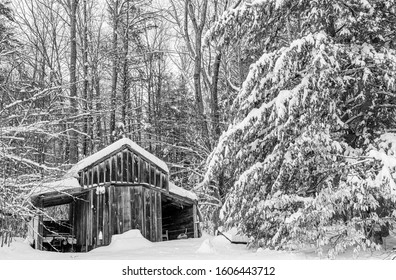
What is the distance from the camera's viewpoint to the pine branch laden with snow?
8.62 m

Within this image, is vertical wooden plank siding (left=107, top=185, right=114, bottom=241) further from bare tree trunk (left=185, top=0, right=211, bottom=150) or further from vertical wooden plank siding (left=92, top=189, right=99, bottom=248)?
bare tree trunk (left=185, top=0, right=211, bottom=150)

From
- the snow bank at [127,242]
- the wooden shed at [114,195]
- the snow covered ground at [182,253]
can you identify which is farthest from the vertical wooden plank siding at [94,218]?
the snow covered ground at [182,253]

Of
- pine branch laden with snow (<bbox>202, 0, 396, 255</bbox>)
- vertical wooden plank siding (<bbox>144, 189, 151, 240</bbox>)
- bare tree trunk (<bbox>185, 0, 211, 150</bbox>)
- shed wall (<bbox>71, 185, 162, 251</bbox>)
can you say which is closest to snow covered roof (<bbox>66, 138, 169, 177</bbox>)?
shed wall (<bbox>71, 185, 162, 251</bbox>)

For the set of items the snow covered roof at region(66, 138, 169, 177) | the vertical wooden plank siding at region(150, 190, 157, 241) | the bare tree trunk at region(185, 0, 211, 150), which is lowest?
the vertical wooden plank siding at region(150, 190, 157, 241)

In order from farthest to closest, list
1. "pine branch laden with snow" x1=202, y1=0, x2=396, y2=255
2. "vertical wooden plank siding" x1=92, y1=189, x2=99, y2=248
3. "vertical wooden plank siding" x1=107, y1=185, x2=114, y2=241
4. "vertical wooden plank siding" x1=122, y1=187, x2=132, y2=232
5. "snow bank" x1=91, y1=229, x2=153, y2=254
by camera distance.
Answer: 1. "vertical wooden plank siding" x1=122, y1=187, x2=132, y2=232
2. "vertical wooden plank siding" x1=92, y1=189, x2=99, y2=248
3. "vertical wooden plank siding" x1=107, y1=185, x2=114, y2=241
4. "snow bank" x1=91, y1=229, x2=153, y2=254
5. "pine branch laden with snow" x1=202, y1=0, x2=396, y2=255

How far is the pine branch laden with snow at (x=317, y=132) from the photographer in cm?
862

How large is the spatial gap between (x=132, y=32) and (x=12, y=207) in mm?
18939

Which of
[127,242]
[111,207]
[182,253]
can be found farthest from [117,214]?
[182,253]

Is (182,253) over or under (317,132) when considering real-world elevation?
under

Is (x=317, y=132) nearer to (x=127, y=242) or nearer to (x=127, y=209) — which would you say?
(x=127, y=242)

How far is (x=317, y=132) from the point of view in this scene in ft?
29.7

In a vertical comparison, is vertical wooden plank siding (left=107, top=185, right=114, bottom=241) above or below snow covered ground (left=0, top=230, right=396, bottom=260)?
above

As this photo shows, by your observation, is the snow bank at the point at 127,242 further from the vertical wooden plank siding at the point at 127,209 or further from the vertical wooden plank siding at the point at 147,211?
the vertical wooden plank siding at the point at 147,211

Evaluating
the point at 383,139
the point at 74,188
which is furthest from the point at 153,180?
the point at 383,139
